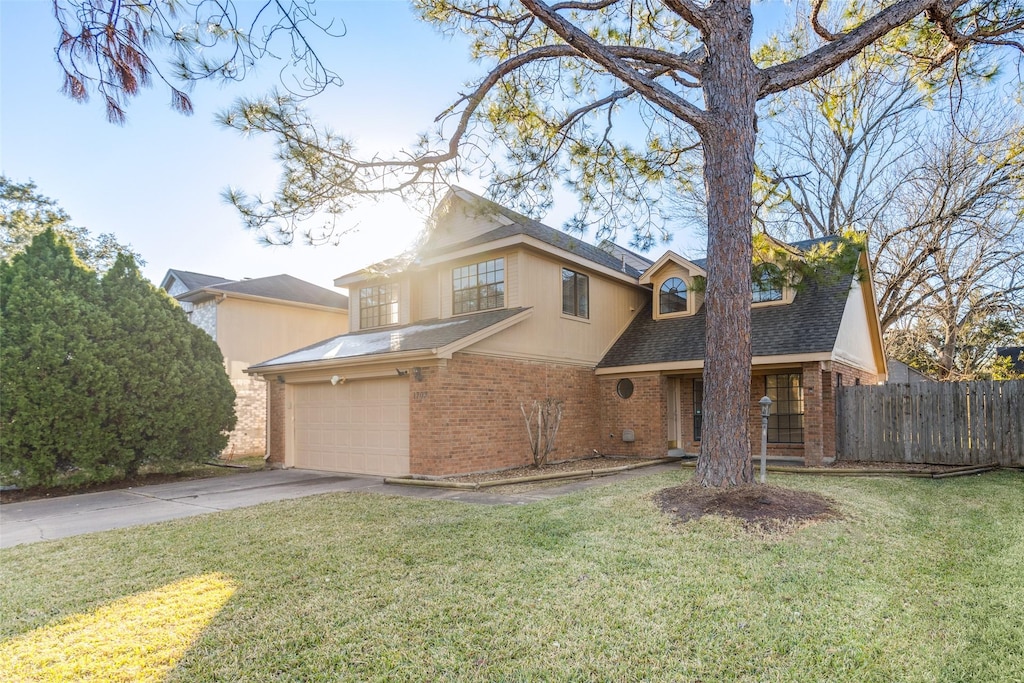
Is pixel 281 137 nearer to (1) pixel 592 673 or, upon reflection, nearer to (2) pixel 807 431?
(1) pixel 592 673

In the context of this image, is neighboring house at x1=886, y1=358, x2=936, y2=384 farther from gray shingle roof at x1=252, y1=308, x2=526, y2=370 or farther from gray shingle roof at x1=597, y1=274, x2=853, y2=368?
gray shingle roof at x1=252, y1=308, x2=526, y2=370

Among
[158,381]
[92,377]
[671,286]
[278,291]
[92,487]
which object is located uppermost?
[278,291]

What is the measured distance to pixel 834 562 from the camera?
4.61 meters

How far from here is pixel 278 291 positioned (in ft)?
61.2

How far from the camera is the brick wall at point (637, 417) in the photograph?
13320 millimetres

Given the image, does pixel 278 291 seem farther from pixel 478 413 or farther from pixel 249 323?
pixel 478 413

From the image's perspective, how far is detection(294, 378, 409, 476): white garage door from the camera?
440 inches

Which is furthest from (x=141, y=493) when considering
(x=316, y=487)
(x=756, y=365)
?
(x=756, y=365)

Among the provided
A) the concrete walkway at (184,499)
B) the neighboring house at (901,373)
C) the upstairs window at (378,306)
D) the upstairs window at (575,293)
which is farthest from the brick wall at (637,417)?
the neighboring house at (901,373)

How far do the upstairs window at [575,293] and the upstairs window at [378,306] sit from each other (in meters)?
4.48

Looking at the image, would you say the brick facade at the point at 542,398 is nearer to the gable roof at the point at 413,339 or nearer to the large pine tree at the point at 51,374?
the gable roof at the point at 413,339

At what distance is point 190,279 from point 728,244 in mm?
18751

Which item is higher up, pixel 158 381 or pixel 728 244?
pixel 728 244

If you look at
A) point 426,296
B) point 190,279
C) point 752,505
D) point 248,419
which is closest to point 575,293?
point 426,296
